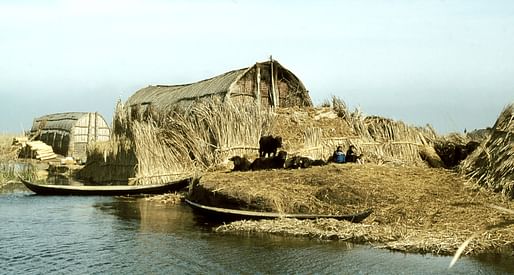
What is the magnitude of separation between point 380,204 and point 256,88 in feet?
46.2

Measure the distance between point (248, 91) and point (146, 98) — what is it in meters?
7.44

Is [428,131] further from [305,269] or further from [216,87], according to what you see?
[305,269]

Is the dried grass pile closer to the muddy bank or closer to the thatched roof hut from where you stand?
the thatched roof hut

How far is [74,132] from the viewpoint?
35.0 m

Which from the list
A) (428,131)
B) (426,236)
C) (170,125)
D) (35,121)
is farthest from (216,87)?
(35,121)

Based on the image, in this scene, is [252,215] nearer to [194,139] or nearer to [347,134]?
[194,139]

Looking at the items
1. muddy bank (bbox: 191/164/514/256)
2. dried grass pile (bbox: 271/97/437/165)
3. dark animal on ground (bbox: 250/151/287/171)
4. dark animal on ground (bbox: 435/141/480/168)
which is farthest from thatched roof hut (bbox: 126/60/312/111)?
muddy bank (bbox: 191/164/514/256)

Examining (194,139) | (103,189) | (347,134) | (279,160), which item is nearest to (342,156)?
(279,160)

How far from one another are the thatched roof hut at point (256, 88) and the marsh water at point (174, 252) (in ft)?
36.4

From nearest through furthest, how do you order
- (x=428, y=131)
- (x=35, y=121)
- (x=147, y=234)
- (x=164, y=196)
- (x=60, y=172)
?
(x=147, y=234) < (x=164, y=196) < (x=428, y=131) < (x=60, y=172) < (x=35, y=121)

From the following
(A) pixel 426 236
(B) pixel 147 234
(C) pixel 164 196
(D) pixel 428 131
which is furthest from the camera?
(D) pixel 428 131

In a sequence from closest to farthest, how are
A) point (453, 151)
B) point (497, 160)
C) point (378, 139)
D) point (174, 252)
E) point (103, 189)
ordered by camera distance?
point (174, 252) → point (497, 160) → point (453, 151) → point (103, 189) → point (378, 139)

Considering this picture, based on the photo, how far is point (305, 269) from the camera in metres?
8.41

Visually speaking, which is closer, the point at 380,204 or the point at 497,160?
the point at 380,204
